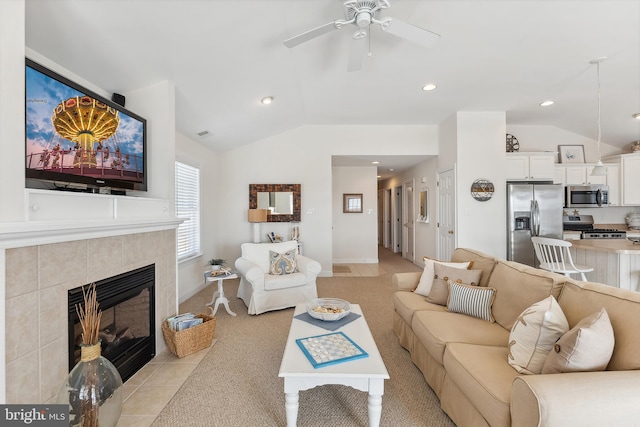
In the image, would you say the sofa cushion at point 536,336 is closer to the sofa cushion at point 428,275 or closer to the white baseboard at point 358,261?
the sofa cushion at point 428,275

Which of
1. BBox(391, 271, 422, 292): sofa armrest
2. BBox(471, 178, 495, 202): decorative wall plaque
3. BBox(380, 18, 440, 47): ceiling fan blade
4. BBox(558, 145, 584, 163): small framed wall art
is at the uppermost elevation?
BBox(380, 18, 440, 47): ceiling fan blade

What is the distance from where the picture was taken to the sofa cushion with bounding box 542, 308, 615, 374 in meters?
1.15

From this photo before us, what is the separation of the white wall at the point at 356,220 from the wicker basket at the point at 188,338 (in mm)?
4237

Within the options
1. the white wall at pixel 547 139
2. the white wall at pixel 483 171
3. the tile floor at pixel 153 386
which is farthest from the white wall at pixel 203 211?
the white wall at pixel 547 139

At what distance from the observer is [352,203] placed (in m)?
6.62

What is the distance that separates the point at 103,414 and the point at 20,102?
1.55m

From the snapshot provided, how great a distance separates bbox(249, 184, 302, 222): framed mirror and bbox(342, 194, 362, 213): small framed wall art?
68.6 inches

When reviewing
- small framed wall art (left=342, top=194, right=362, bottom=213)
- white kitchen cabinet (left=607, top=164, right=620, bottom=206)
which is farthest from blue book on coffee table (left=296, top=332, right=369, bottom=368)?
white kitchen cabinet (left=607, top=164, right=620, bottom=206)

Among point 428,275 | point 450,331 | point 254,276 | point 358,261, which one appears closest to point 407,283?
point 428,275

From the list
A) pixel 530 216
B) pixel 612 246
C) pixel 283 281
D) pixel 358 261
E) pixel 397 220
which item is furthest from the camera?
pixel 397 220

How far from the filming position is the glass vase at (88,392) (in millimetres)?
1400

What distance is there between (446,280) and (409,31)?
1.90 meters

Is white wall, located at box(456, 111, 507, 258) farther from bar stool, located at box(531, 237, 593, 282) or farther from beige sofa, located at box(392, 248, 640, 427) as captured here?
beige sofa, located at box(392, 248, 640, 427)

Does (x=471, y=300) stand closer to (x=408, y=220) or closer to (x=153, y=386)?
(x=153, y=386)
